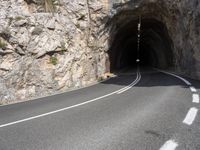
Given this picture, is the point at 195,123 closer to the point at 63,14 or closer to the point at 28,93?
the point at 28,93

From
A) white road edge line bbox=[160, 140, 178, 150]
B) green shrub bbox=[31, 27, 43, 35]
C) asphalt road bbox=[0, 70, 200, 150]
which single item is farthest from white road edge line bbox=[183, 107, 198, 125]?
green shrub bbox=[31, 27, 43, 35]

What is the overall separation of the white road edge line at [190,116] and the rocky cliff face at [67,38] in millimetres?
10966

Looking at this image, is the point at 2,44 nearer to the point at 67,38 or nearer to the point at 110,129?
the point at 67,38

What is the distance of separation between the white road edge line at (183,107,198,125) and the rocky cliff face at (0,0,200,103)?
11.0 meters

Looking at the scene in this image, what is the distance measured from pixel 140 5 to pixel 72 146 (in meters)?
21.5

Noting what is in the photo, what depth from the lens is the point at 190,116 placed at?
7.13m

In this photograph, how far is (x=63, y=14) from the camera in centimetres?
2111

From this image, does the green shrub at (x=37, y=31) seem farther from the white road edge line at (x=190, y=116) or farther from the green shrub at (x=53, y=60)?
the white road edge line at (x=190, y=116)

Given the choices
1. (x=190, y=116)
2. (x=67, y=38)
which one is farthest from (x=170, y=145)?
(x=67, y=38)

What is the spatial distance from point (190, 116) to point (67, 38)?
14658mm

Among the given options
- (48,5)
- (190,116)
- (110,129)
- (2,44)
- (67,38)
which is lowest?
(190,116)

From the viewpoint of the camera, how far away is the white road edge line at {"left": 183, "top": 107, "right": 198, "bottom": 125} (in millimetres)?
6602

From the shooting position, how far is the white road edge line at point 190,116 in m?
6.60

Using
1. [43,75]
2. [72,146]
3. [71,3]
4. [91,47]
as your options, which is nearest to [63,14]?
[71,3]
